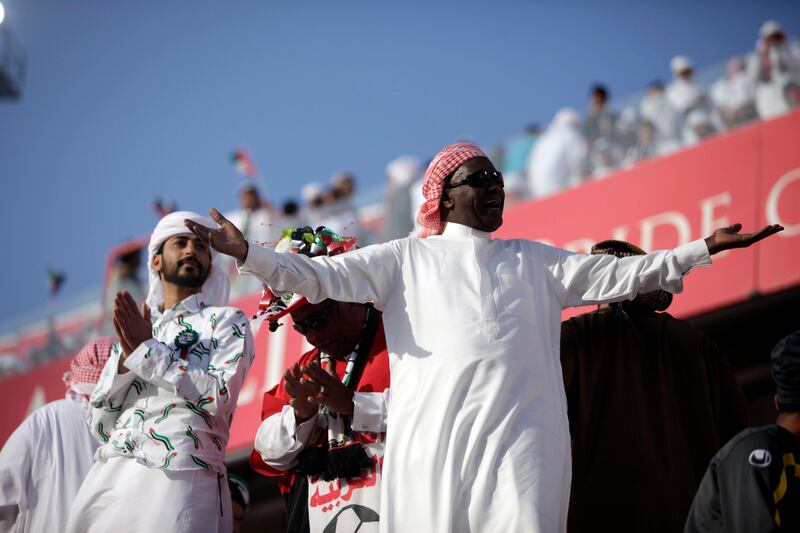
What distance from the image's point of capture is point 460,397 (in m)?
4.09

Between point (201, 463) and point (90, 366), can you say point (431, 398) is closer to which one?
point (201, 463)

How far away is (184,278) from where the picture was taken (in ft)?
17.5

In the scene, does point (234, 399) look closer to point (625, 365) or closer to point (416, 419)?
point (416, 419)

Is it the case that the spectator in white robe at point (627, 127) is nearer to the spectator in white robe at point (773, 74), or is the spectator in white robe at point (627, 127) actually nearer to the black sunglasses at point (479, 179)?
the spectator in white robe at point (773, 74)

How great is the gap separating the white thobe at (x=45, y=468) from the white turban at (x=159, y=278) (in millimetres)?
631

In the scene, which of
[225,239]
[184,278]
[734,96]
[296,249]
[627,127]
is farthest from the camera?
[627,127]

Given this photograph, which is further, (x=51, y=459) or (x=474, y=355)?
(x=51, y=459)

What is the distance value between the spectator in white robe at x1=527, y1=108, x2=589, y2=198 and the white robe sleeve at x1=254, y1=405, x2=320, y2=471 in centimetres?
604

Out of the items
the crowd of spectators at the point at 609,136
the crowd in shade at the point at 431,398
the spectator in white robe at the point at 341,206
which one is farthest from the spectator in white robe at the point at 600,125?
the crowd in shade at the point at 431,398

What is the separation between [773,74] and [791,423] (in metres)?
6.32

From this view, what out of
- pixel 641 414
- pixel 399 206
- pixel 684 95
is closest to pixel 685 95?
pixel 684 95

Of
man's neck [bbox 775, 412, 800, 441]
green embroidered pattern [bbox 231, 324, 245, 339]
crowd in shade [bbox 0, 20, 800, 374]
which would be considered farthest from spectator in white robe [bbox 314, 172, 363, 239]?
man's neck [bbox 775, 412, 800, 441]

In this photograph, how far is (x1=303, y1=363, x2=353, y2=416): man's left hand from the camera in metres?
4.55

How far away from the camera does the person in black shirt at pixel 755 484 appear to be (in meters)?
3.51
